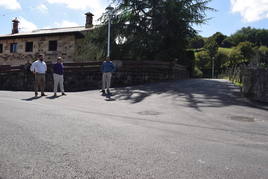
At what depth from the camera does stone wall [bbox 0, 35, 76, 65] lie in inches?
996

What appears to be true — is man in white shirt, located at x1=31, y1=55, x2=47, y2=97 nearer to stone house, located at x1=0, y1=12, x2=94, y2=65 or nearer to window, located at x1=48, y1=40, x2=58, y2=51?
stone house, located at x1=0, y1=12, x2=94, y2=65

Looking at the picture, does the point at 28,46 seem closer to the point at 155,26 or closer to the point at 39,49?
the point at 39,49

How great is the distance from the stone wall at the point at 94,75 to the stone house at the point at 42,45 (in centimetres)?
694

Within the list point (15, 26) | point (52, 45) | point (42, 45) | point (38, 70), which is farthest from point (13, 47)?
point (38, 70)

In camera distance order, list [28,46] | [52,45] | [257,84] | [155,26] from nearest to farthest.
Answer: [257,84] → [155,26] → [52,45] → [28,46]

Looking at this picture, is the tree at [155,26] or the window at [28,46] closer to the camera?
the tree at [155,26]

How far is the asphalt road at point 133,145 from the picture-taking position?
9.81 feet

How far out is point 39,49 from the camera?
86.8ft

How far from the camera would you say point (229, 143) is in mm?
4348

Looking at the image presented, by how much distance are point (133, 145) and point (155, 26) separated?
623 inches

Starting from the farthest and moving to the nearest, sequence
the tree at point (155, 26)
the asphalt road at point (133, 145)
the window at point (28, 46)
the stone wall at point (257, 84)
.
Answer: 1. the window at point (28, 46)
2. the tree at point (155, 26)
3. the stone wall at point (257, 84)
4. the asphalt road at point (133, 145)

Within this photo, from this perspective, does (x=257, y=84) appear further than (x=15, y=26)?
No

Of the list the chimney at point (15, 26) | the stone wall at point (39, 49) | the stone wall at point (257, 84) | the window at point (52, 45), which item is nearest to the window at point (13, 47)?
the stone wall at point (39, 49)

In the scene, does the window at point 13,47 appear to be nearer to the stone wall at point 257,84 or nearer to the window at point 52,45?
the window at point 52,45
